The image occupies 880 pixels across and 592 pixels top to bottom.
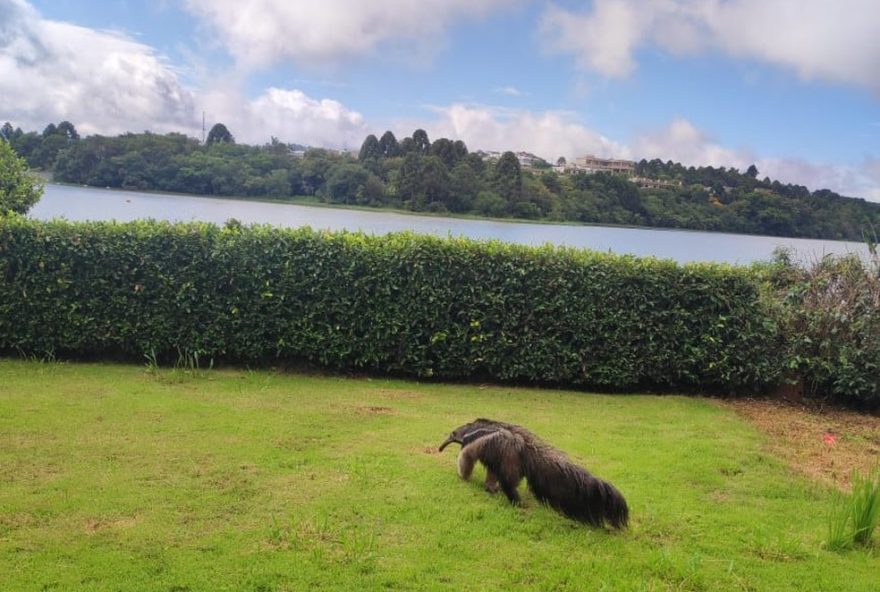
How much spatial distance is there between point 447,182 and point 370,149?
7.11 m

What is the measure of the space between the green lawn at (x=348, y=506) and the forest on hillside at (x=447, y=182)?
10141 mm

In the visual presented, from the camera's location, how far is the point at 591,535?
4.53 m

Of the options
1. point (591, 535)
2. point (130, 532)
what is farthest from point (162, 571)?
point (591, 535)

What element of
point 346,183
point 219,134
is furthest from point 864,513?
point 219,134

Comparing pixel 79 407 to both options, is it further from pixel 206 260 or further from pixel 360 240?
pixel 360 240

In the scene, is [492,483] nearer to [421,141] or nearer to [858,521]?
[858,521]

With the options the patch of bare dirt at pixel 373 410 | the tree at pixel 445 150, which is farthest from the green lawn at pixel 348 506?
the tree at pixel 445 150

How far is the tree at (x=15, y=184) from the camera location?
12430 millimetres

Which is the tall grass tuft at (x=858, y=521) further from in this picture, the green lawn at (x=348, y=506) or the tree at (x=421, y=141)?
the tree at (x=421, y=141)

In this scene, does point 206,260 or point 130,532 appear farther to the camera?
point 206,260

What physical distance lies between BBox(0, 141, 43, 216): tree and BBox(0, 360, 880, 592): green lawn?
6220 millimetres

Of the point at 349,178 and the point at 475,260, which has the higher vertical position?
the point at 349,178

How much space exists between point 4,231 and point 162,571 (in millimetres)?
7871

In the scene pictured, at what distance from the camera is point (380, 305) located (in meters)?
9.73
